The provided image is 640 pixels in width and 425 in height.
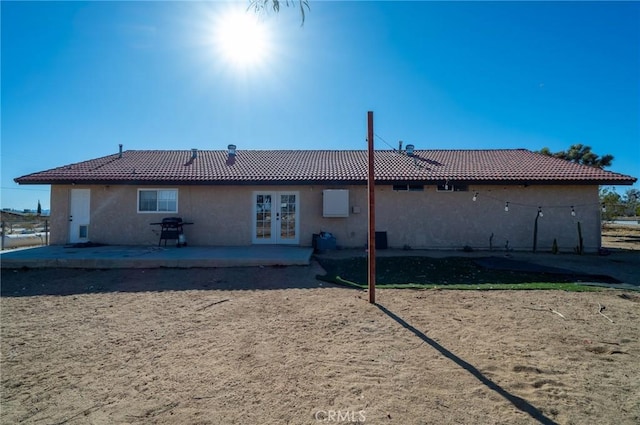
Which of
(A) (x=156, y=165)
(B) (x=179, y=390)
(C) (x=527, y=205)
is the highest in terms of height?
(A) (x=156, y=165)

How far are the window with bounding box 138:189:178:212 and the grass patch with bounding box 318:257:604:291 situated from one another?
6399 millimetres

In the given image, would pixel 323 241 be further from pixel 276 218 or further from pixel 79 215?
pixel 79 215

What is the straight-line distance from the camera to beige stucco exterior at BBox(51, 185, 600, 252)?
11.1 meters

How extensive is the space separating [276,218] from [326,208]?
1.98m

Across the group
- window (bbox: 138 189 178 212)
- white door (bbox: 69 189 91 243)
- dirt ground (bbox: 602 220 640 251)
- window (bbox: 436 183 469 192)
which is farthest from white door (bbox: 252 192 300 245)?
dirt ground (bbox: 602 220 640 251)

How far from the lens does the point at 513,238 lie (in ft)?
36.5

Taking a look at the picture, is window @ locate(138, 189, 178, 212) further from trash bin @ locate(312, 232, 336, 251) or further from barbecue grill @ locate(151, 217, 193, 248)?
trash bin @ locate(312, 232, 336, 251)

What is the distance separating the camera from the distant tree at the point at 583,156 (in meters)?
26.5

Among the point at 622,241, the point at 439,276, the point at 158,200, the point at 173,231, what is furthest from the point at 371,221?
the point at 622,241

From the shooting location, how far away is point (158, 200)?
1141cm

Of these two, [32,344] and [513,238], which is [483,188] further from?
[32,344]

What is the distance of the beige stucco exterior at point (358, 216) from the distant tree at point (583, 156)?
2033cm

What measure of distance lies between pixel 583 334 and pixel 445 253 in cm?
651

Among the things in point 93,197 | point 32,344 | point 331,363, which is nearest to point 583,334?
point 331,363
